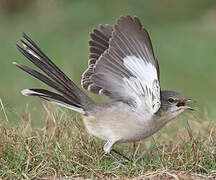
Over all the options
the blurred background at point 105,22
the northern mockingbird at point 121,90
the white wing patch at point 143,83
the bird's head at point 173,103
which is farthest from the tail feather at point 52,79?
the blurred background at point 105,22

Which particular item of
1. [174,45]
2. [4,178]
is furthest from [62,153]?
[174,45]

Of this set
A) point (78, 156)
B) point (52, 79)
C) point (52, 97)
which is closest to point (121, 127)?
point (78, 156)

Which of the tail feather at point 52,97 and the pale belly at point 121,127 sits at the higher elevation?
the tail feather at point 52,97

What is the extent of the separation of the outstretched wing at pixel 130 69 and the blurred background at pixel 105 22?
3220 millimetres

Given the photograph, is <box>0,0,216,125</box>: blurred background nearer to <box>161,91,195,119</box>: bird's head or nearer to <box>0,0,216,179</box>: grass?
<box>0,0,216,179</box>: grass

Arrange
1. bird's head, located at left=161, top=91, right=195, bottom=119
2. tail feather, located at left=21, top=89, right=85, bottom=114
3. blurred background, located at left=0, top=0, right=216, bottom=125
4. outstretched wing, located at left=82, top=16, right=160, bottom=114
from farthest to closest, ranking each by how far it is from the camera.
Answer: blurred background, located at left=0, top=0, right=216, bottom=125 → bird's head, located at left=161, top=91, right=195, bottom=119 → tail feather, located at left=21, top=89, right=85, bottom=114 → outstretched wing, located at left=82, top=16, right=160, bottom=114

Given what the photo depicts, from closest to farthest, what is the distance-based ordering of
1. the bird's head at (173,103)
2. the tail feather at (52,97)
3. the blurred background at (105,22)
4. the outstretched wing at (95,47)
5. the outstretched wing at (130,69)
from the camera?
the outstretched wing at (130,69), the tail feather at (52,97), the bird's head at (173,103), the outstretched wing at (95,47), the blurred background at (105,22)

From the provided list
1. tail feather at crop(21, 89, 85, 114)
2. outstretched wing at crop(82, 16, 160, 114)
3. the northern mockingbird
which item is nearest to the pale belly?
the northern mockingbird

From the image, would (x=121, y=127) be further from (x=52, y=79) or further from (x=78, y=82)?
(x=78, y=82)

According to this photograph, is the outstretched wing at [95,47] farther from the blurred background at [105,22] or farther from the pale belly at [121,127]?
the blurred background at [105,22]

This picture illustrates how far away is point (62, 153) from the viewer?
510 cm

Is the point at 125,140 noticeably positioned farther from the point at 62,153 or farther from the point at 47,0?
the point at 47,0

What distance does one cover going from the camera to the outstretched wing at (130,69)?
4934mm

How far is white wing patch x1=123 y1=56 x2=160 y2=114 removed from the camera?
16.3 feet
